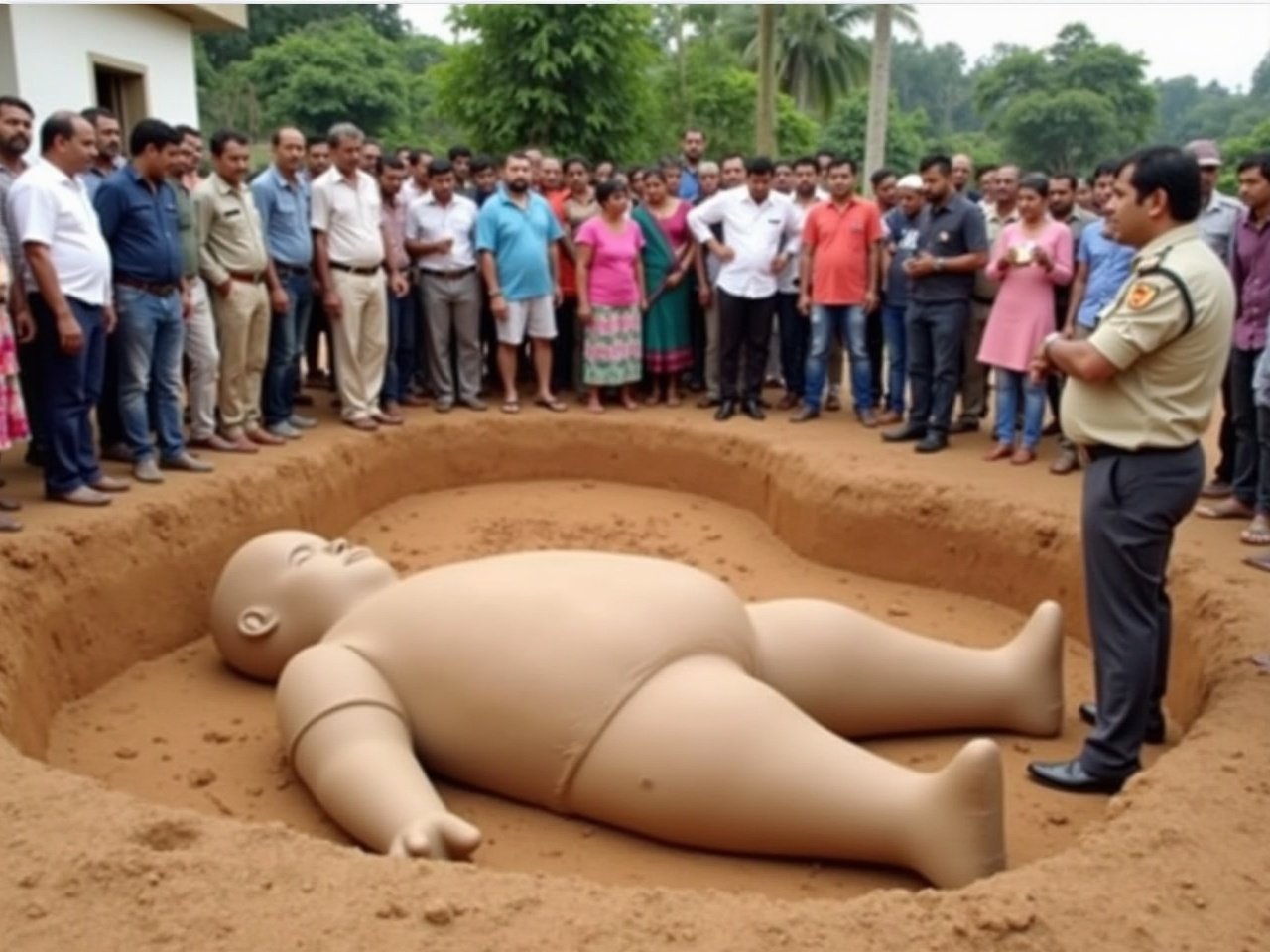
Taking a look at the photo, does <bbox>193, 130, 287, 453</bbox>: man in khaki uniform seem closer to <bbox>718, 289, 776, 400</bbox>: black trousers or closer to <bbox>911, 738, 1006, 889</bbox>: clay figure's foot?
<bbox>718, 289, 776, 400</bbox>: black trousers

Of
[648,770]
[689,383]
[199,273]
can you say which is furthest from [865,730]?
[689,383]

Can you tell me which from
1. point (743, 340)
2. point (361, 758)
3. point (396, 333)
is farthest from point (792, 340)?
point (361, 758)

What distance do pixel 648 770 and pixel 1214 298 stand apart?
2.18 metres

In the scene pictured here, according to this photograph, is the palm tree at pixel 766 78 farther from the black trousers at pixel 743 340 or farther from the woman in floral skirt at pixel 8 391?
the woman in floral skirt at pixel 8 391

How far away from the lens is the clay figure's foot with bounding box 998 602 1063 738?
14.3 feet

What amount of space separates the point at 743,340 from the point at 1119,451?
484 centimetres

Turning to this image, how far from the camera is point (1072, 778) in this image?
3.91 meters

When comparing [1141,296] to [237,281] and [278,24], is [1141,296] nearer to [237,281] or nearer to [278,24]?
[237,281]

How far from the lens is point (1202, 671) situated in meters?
4.39

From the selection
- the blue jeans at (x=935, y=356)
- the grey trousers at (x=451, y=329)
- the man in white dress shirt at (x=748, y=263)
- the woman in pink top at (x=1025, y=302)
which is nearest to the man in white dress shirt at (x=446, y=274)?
the grey trousers at (x=451, y=329)

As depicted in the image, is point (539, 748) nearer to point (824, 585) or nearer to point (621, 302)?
point (824, 585)

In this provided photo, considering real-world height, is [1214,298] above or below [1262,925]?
above

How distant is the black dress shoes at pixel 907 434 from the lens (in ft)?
24.3

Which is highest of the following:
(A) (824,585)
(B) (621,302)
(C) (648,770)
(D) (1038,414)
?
(B) (621,302)
